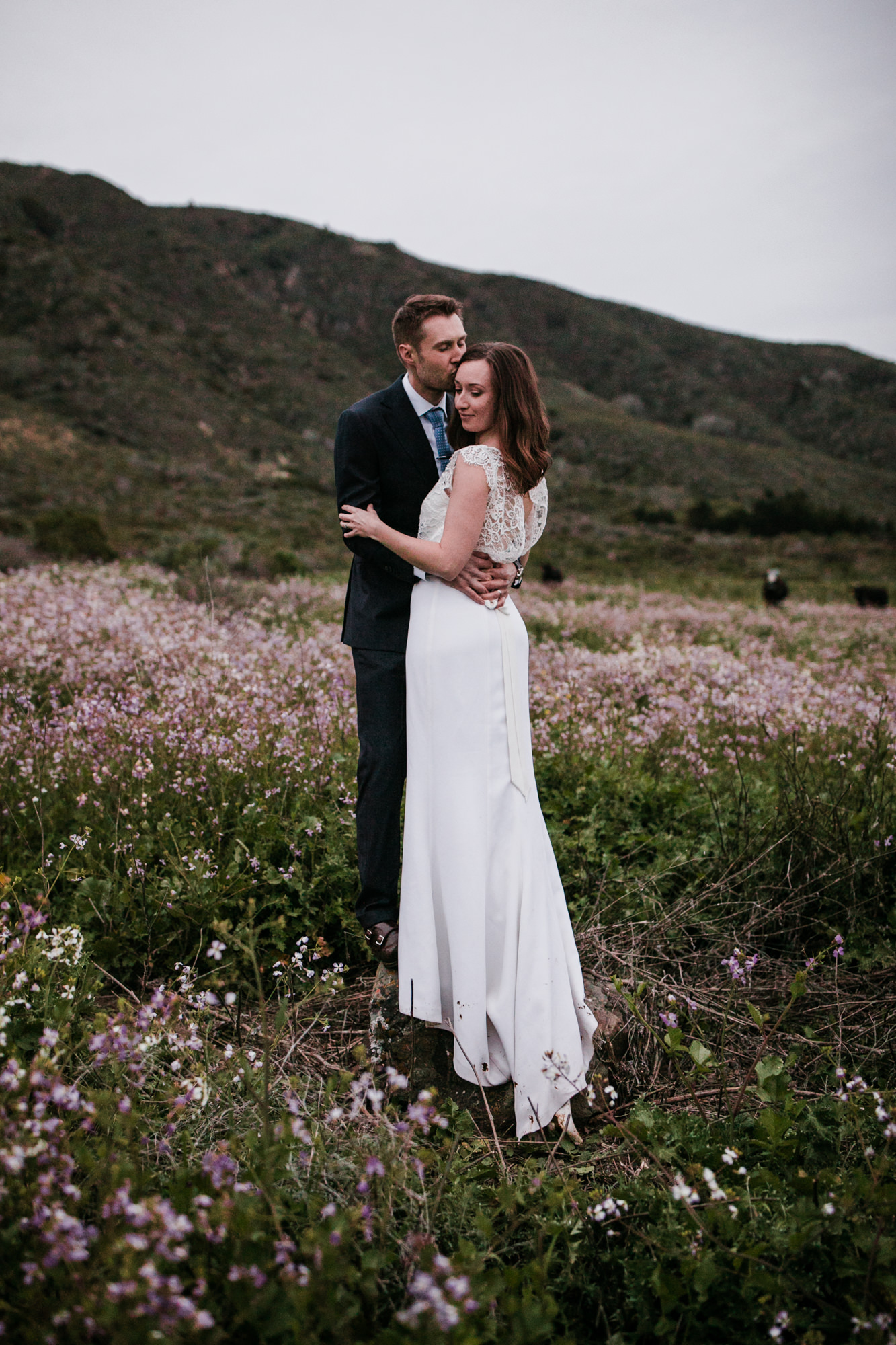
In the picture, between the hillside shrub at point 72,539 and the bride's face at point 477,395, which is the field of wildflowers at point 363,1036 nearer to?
the bride's face at point 477,395

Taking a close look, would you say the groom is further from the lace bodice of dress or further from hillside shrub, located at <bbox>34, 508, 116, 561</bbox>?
hillside shrub, located at <bbox>34, 508, 116, 561</bbox>

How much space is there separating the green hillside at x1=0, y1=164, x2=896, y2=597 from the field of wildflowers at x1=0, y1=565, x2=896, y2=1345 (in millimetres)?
11807

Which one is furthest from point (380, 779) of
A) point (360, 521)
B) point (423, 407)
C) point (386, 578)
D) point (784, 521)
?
point (784, 521)

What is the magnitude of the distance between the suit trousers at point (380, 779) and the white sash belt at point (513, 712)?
0.58 meters

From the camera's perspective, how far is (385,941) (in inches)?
129

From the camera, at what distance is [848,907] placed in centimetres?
373

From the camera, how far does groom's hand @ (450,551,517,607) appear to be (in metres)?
2.98

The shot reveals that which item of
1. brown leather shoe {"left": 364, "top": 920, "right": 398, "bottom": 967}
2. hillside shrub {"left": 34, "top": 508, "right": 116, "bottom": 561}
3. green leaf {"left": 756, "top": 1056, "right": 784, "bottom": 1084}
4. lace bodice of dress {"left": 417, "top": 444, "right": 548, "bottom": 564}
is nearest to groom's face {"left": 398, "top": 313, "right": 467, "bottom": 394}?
lace bodice of dress {"left": 417, "top": 444, "right": 548, "bottom": 564}

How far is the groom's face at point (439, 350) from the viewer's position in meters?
3.21

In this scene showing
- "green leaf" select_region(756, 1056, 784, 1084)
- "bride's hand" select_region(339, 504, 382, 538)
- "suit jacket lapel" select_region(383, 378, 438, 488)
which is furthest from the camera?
"suit jacket lapel" select_region(383, 378, 438, 488)

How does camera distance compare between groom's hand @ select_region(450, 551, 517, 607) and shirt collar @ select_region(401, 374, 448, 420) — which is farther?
shirt collar @ select_region(401, 374, 448, 420)

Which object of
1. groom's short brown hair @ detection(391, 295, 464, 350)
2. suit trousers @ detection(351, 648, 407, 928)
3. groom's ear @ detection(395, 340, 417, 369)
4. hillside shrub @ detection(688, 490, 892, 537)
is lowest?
suit trousers @ detection(351, 648, 407, 928)

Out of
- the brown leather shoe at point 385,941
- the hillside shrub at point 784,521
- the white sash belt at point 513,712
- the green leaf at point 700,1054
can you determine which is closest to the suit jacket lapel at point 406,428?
the white sash belt at point 513,712

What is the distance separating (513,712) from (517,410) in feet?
3.84
